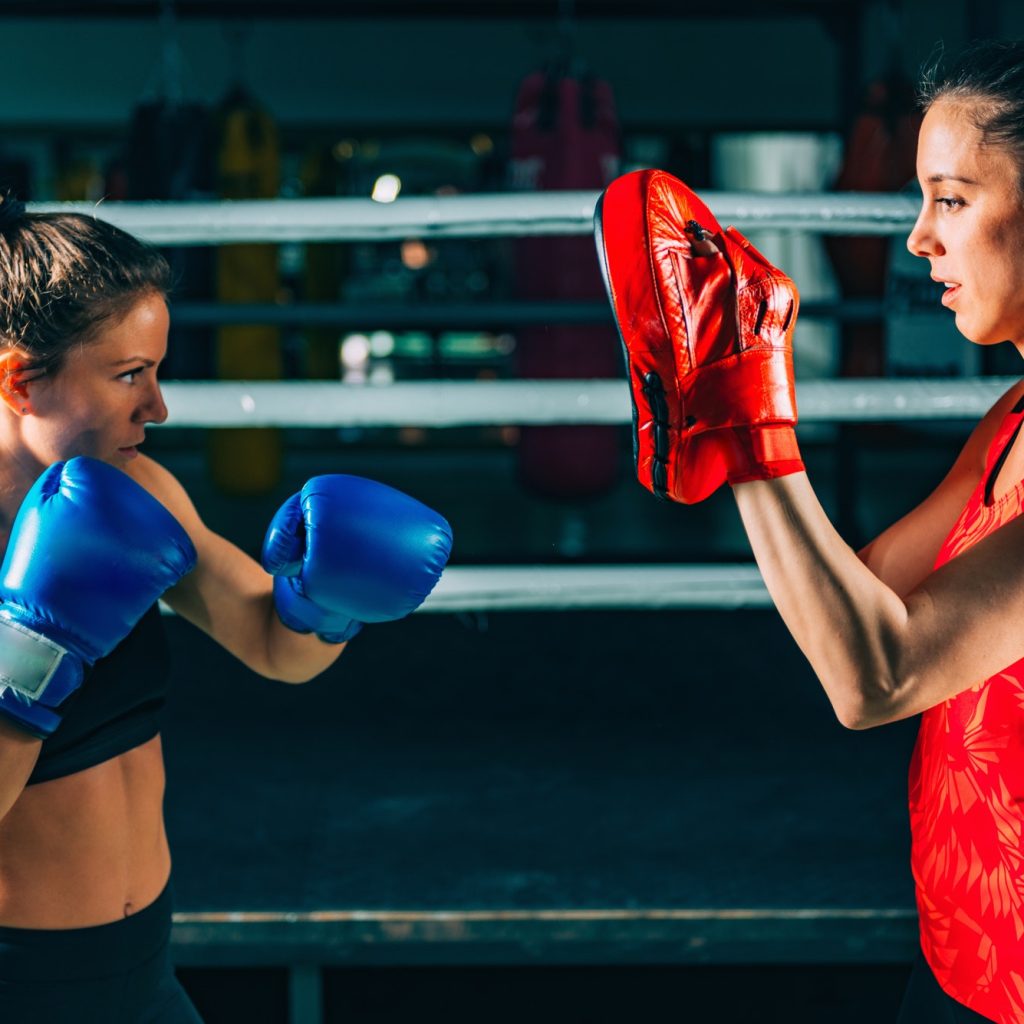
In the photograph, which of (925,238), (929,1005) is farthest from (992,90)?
(929,1005)

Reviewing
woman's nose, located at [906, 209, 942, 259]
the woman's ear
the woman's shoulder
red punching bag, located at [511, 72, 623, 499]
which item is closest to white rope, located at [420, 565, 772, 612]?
the woman's shoulder

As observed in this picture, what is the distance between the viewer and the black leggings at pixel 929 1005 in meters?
0.96

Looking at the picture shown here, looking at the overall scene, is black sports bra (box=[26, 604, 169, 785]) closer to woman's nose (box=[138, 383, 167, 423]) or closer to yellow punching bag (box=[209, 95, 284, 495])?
woman's nose (box=[138, 383, 167, 423])

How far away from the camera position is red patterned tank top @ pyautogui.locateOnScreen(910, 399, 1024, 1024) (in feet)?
2.96

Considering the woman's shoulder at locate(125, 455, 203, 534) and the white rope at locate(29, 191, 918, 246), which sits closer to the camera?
the woman's shoulder at locate(125, 455, 203, 534)

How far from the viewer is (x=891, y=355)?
10.4 feet

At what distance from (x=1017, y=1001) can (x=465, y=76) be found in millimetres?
5843

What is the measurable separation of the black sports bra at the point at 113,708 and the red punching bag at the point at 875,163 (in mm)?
2600

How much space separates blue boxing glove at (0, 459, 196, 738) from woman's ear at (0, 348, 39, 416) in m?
0.09

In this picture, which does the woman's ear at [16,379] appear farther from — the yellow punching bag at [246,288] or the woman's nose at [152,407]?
the yellow punching bag at [246,288]

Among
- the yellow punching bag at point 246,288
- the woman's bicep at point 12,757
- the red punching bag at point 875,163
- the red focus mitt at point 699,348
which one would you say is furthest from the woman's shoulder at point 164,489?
the yellow punching bag at point 246,288

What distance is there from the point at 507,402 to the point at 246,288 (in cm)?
258

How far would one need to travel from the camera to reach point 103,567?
946mm

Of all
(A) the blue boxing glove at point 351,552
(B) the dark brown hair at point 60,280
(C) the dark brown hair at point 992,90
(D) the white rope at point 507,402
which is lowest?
(A) the blue boxing glove at point 351,552
